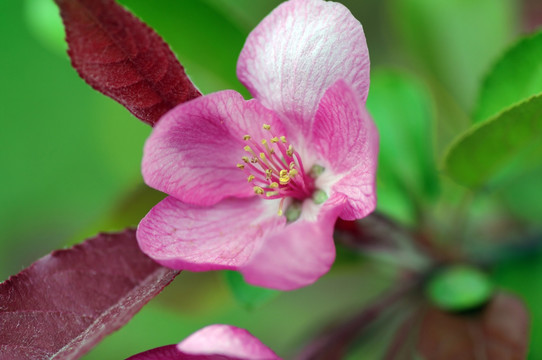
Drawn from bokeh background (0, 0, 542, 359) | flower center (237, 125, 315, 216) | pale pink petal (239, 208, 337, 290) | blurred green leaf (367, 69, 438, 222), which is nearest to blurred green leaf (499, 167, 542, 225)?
bokeh background (0, 0, 542, 359)

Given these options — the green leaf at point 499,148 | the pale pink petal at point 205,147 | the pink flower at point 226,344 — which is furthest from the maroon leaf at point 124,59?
the green leaf at point 499,148

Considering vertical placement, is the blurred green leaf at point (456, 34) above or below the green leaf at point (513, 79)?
below

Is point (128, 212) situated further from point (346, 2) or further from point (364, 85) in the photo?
point (346, 2)

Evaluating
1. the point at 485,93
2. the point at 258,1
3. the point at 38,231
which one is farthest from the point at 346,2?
the point at 38,231

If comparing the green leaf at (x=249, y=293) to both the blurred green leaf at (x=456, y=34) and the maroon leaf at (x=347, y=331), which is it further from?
the blurred green leaf at (x=456, y=34)

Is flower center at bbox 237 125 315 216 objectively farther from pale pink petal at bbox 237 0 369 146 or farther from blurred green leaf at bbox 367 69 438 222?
blurred green leaf at bbox 367 69 438 222
